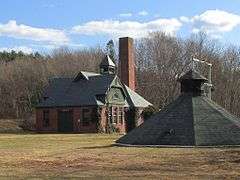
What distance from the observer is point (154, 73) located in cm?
9475

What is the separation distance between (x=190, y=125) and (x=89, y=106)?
33959 millimetres

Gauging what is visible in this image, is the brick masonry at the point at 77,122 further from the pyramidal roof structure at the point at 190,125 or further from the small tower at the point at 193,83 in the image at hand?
the pyramidal roof structure at the point at 190,125

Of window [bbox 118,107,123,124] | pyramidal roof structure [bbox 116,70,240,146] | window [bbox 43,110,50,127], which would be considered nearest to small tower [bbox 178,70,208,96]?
pyramidal roof structure [bbox 116,70,240,146]

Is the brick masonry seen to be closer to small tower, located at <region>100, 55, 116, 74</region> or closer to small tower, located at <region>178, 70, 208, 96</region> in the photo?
small tower, located at <region>100, 55, 116, 74</region>

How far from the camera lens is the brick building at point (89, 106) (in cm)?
6316

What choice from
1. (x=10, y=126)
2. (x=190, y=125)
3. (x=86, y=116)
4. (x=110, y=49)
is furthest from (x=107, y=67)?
(x=190, y=125)

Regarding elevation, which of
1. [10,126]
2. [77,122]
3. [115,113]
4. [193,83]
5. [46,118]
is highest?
[193,83]

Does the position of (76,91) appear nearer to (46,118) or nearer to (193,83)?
(46,118)

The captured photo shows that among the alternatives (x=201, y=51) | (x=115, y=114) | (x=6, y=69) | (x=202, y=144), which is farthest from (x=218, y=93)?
(x=202, y=144)

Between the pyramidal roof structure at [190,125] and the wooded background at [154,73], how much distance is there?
5617 centimetres

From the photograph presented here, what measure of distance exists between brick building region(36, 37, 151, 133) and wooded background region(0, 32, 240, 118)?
21.6 meters

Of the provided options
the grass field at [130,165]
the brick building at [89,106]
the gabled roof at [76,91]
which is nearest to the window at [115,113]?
the brick building at [89,106]

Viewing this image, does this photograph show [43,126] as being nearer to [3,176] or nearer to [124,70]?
[124,70]

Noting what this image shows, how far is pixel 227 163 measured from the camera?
64.4 ft
